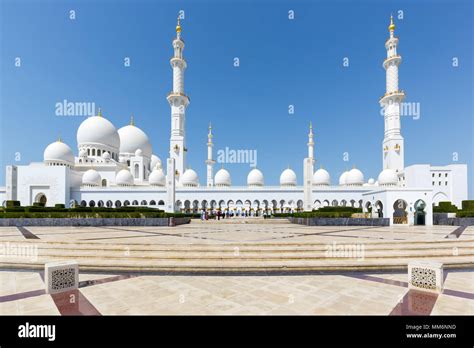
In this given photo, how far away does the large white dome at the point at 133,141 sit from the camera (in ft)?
171

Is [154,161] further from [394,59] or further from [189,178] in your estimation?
[394,59]

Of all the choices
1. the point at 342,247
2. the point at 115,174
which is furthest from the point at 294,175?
the point at 342,247

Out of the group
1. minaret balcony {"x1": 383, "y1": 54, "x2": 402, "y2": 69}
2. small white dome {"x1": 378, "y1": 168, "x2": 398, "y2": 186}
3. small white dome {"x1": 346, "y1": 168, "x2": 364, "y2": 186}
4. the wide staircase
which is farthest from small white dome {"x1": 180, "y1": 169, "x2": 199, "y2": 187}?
minaret balcony {"x1": 383, "y1": 54, "x2": 402, "y2": 69}

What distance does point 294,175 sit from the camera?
4634 cm

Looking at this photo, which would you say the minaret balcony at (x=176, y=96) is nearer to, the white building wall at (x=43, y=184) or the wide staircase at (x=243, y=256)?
the white building wall at (x=43, y=184)

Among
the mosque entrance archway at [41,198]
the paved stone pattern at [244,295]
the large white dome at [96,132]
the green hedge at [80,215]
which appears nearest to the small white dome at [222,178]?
the large white dome at [96,132]

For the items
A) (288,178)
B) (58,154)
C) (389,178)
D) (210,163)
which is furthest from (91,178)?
(389,178)

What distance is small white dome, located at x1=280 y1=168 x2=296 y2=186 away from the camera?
4578cm

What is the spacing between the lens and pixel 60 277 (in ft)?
17.1

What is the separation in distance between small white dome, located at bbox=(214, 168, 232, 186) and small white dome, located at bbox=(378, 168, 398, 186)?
26.3m

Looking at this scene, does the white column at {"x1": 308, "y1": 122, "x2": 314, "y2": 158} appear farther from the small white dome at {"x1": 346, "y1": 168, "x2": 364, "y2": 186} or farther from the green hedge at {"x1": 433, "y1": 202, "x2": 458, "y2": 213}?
the green hedge at {"x1": 433, "y1": 202, "x2": 458, "y2": 213}

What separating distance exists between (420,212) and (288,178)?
26.7m

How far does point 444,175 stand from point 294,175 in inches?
920
